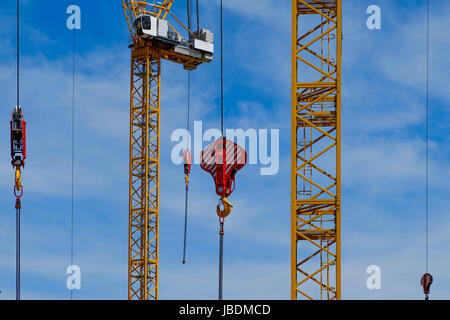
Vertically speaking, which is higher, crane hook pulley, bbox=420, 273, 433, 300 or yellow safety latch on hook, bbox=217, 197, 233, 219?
yellow safety latch on hook, bbox=217, 197, 233, 219

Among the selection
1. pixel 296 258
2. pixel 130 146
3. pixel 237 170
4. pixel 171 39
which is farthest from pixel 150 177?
pixel 237 170

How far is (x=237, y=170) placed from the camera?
109ft

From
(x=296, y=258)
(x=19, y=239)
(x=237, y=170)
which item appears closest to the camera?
(x=19, y=239)

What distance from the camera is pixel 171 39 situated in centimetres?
7431

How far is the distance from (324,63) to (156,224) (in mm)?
33395

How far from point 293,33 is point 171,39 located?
105ft

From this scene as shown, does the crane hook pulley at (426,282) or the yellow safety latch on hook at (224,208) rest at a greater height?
the yellow safety latch on hook at (224,208)
